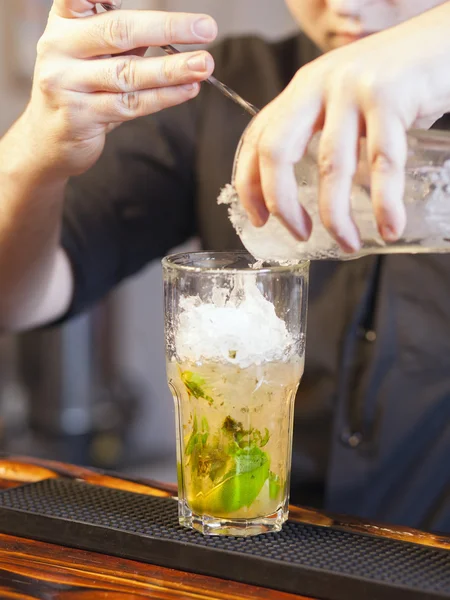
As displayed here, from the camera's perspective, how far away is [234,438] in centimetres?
79

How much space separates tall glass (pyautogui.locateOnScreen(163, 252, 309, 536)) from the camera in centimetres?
77

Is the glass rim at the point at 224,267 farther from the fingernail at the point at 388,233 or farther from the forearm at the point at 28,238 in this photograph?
the forearm at the point at 28,238

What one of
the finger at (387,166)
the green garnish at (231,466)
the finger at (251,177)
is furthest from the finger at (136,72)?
the green garnish at (231,466)

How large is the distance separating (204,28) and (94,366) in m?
2.19

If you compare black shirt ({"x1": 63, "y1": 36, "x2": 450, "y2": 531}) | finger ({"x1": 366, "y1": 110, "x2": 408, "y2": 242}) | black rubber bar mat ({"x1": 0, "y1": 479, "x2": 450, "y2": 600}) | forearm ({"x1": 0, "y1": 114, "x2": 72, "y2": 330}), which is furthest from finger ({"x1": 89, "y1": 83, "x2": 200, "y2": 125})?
black shirt ({"x1": 63, "y1": 36, "x2": 450, "y2": 531})

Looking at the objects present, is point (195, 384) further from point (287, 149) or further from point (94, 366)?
point (94, 366)

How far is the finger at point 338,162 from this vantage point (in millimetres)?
647

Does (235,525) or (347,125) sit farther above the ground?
(347,125)

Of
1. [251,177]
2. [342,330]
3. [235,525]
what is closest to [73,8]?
[251,177]

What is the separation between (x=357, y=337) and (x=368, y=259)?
0.42ft

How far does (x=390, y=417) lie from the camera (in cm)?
128

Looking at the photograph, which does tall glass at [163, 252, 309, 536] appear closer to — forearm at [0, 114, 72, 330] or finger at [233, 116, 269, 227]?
finger at [233, 116, 269, 227]

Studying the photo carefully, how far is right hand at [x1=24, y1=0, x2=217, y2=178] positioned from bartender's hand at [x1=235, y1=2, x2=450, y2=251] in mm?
156

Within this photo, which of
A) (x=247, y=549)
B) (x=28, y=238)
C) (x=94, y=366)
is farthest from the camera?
(x=94, y=366)
